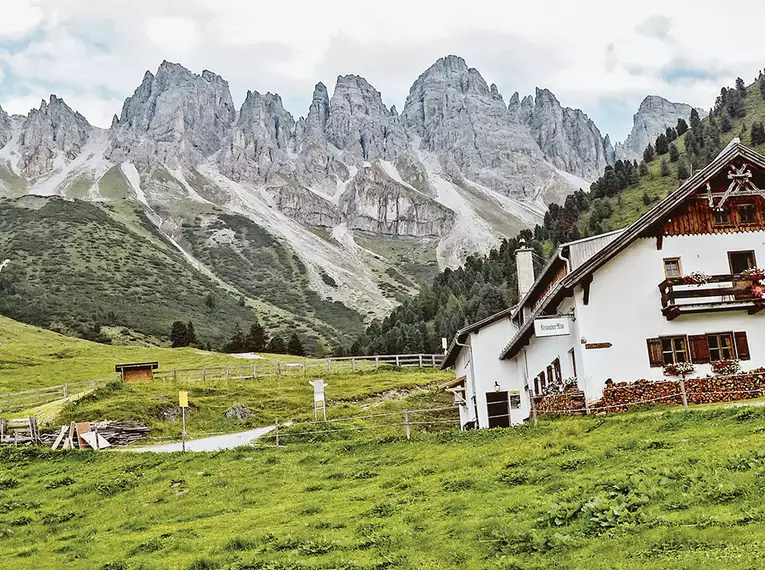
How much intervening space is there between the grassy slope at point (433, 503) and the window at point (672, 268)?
312 inches

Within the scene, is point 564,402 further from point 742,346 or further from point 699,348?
point 742,346

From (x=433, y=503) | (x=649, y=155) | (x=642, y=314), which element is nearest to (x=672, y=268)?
(x=642, y=314)

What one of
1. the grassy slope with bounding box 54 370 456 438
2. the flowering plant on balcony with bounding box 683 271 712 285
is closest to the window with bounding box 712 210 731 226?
the flowering plant on balcony with bounding box 683 271 712 285

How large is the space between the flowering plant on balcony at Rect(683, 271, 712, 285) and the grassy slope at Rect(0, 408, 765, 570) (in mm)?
7226

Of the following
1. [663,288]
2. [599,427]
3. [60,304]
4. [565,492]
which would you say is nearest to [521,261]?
[663,288]

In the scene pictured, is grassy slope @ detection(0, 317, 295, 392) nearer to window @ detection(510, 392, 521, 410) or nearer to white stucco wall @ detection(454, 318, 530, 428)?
white stucco wall @ detection(454, 318, 530, 428)

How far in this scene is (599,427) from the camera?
78.2 feet

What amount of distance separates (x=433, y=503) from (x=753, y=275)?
18535mm

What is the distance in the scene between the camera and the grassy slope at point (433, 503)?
40.2 ft

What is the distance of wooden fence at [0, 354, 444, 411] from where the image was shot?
57.2m

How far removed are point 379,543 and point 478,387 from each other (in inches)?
1171

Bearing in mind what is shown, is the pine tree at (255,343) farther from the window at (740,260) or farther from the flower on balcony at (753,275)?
the flower on balcony at (753,275)

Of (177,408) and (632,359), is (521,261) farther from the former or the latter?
(177,408)

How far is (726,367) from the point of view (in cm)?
2881
